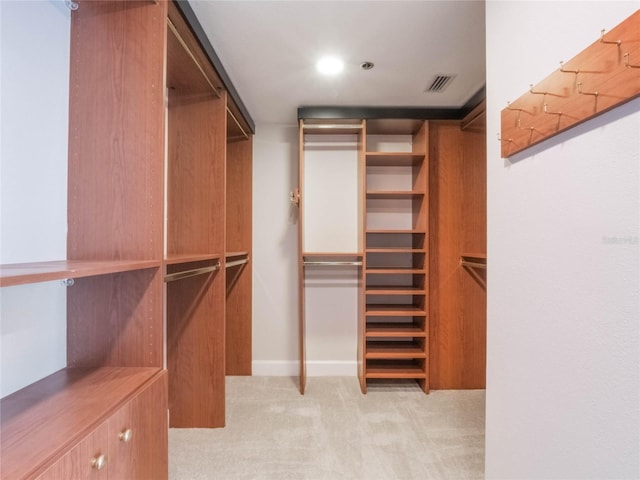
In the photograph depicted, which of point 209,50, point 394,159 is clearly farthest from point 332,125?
point 209,50

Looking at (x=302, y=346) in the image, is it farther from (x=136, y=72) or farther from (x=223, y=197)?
(x=136, y=72)

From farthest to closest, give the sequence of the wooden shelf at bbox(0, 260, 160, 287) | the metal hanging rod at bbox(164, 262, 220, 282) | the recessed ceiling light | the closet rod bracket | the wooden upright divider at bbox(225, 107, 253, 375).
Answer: the wooden upright divider at bbox(225, 107, 253, 375) < the recessed ceiling light < the metal hanging rod at bbox(164, 262, 220, 282) < the closet rod bracket < the wooden shelf at bbox(0, 260, 160, 287)

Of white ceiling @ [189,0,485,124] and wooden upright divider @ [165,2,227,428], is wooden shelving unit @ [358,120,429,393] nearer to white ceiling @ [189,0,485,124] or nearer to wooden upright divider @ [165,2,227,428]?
white ceiling @ [189,0,485,124]

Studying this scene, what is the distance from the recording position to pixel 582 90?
0.76 meters

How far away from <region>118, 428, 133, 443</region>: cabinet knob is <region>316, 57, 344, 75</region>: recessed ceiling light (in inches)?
75.6

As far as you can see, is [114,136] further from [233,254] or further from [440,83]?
[440,83]

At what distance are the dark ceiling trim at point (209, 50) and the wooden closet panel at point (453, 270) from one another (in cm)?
158

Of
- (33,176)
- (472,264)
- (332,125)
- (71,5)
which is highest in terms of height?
(332,125)

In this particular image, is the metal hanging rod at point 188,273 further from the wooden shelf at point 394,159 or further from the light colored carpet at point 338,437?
the wooden shelf at point 394,159

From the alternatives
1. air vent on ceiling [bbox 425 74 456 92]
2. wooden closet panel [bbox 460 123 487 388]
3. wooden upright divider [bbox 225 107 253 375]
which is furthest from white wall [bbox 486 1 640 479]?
wooden upright divider [bbox 225 107 253 375]

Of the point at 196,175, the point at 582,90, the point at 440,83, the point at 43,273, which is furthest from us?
the point at 440,83

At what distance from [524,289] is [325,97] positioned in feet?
6.16

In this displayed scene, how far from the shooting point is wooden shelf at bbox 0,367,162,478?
0.67 metres

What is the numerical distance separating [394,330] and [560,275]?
1.82 metres
